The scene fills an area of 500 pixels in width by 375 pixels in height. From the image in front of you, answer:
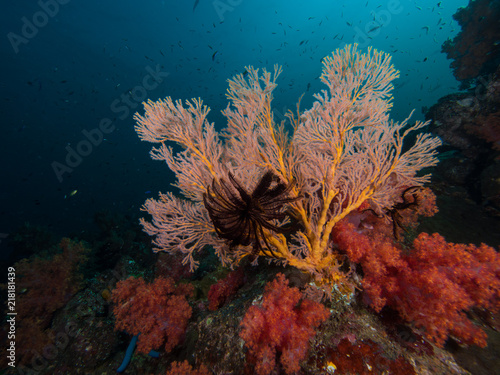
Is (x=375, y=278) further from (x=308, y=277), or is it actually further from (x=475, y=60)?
(x=475, y=60)

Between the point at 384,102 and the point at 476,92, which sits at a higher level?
the point at 476,92

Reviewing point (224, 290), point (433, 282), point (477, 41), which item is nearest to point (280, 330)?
point (224, 290)

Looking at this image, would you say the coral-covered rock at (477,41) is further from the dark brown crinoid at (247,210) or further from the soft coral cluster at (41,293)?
the soft coral cluster at (41,293)

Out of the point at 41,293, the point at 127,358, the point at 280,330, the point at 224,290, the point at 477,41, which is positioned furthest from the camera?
the point at 477,41

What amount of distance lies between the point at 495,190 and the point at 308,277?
7460 mm

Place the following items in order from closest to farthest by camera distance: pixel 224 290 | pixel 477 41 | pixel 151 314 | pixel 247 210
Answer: pixel 247 210
pixel 151 314
pixel 224 290
pixel 477 41

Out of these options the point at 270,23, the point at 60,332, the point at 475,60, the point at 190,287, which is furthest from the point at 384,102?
the point at 270,23

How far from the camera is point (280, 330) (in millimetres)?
3156

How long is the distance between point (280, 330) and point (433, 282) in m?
2.51

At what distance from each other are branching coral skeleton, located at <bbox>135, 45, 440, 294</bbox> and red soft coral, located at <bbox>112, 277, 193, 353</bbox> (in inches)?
64.2

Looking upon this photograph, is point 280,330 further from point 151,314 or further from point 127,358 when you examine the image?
point 127,358

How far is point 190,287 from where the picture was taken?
571cm

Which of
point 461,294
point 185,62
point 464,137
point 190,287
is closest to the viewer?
point 461,294

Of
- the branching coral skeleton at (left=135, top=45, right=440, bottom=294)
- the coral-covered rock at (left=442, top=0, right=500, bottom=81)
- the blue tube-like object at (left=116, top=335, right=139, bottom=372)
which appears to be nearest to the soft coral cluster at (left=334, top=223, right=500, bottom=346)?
the branching coral skeleton at (left=135, top=45, right=440, bottom=294)
